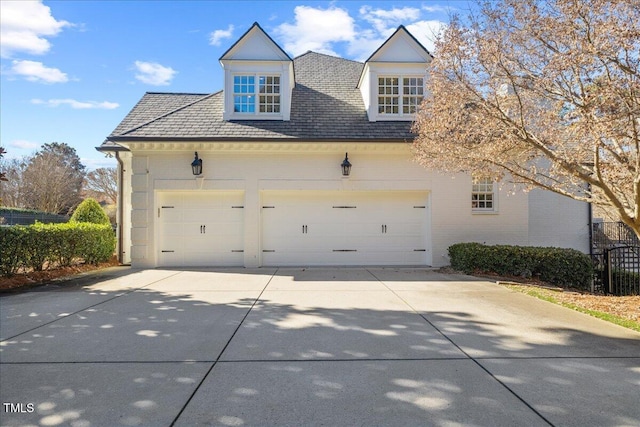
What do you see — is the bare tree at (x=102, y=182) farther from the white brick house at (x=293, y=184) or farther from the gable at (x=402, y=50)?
the gable at (x=402, y=50)

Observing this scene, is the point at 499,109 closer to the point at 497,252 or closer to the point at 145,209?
the point at 497,252

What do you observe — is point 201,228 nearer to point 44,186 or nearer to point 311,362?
point 311,362

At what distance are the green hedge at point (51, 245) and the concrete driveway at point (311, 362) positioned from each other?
2263mm

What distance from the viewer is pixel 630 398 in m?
2.96

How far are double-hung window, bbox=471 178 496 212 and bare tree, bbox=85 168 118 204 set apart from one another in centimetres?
3179

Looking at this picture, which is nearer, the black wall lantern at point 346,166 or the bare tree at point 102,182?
the black wall lantern at point 346,166

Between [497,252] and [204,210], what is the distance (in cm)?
820

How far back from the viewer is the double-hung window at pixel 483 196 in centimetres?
1093

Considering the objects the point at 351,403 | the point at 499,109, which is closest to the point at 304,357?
the point at 351,403

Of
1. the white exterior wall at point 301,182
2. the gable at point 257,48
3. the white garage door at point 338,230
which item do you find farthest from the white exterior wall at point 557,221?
the gable at point 257,48

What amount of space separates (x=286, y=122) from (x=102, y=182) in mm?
28818

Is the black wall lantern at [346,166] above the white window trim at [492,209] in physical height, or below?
above

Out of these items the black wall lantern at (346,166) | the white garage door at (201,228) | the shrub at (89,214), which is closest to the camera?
the black wall lantern at (346,166)

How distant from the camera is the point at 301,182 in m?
10.6
